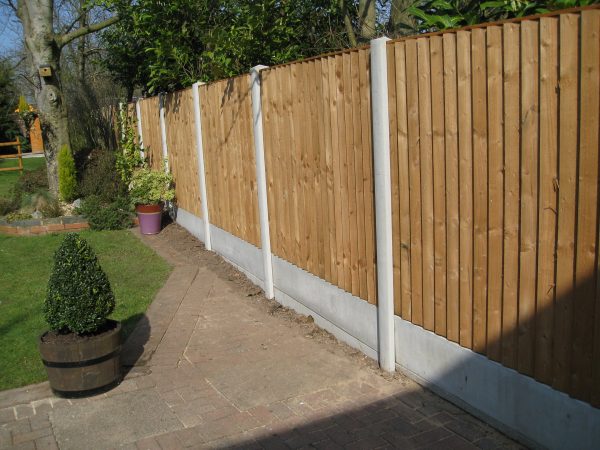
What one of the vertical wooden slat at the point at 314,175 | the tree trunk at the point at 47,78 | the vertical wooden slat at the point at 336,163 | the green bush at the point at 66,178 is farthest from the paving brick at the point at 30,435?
the tree trunk at the point at 47,78

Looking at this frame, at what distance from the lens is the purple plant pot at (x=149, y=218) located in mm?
11531

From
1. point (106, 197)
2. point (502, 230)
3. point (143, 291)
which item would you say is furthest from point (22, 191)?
point (502, 230)

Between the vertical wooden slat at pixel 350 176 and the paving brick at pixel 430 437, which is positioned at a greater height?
the vertical wooden slat at pixel 350 176

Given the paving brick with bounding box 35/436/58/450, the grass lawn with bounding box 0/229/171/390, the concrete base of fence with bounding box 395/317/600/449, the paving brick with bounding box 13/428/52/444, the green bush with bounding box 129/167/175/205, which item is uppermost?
the green bush with bounding box 129/167/175/205

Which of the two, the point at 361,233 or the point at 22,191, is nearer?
the point at 361,233

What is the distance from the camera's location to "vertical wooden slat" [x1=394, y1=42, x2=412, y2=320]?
4586 mm

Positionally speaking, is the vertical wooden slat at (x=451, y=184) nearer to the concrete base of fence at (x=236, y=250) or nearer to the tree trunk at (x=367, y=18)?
the concrete base of fence at (x=236, y=250)

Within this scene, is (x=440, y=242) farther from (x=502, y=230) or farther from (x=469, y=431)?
(x=469, y=431)

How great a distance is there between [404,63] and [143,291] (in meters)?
4.68

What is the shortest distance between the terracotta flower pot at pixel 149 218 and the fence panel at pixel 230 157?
2.19m

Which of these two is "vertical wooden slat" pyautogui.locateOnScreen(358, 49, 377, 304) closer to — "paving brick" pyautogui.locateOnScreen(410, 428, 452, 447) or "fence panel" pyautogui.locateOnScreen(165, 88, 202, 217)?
"paving brick" pyautogui.locateOnScreen(410, 428, 452, 447)

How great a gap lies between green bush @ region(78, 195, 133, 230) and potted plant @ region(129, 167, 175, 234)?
56cm

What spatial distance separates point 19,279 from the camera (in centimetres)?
852

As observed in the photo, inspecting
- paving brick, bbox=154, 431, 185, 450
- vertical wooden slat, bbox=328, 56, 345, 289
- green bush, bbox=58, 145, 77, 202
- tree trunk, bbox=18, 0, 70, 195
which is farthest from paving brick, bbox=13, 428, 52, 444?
tree trunk, bbox=18, 0, 70, 195
